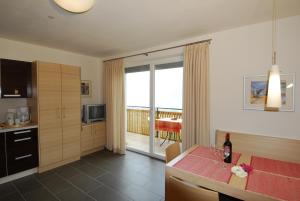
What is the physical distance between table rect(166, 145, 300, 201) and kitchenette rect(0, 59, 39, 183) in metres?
2.67

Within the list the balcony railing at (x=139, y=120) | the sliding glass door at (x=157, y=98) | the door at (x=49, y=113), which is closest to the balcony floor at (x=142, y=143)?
the sliding glass door at (x=157, y=98)

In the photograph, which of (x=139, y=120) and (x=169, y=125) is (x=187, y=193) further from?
(x=139, y=120)

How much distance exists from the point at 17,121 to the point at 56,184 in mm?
1366

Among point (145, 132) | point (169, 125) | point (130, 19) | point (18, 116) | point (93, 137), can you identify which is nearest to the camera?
point (130, 19)

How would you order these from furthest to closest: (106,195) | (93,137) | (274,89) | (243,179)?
(93,137)
(106,195)
(243,179)
(274,89)

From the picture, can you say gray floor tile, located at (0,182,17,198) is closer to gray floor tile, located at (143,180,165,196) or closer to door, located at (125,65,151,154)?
gray floor tile, located at (143,180,165,196)

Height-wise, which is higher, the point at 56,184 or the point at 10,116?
the point at 10,116

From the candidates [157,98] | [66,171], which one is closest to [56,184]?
[66,171]

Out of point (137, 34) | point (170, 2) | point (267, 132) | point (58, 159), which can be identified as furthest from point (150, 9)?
point (58, 159)

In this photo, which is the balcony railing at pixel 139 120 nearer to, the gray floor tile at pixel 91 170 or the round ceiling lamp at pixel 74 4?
the gray floor tile at pixel 91 170

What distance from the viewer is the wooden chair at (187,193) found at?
3.58 ft

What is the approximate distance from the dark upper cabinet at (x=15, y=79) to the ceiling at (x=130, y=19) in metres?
0.50

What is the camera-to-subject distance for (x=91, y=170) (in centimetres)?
319

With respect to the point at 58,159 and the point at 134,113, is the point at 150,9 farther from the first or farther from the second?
the point at 134,113
